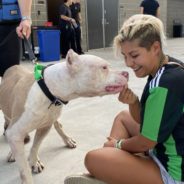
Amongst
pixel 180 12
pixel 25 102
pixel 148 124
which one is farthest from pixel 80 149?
pixel 180 12

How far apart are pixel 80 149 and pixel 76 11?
308 inches

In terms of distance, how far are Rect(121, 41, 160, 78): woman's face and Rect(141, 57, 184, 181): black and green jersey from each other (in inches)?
3.8

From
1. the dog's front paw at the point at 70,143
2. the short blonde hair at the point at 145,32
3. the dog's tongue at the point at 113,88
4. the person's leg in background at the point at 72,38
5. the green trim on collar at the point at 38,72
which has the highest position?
the short blonde hair at the point at 145,32

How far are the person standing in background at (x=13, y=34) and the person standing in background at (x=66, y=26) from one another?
267 inches

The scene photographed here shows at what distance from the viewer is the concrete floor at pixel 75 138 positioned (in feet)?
9.52

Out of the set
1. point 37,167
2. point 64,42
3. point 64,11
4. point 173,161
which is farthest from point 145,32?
point 64,42

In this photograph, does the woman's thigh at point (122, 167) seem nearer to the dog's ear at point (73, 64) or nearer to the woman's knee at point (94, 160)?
the woman's knee at point (94, 160)

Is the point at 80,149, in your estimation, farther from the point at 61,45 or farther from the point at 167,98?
the point at 61,45

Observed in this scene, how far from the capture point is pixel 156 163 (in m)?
2.15

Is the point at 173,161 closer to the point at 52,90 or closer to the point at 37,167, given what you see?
the point at 52,90

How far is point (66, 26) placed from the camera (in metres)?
10.2

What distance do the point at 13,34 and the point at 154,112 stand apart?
1804 mm

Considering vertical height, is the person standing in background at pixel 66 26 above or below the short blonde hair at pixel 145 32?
below

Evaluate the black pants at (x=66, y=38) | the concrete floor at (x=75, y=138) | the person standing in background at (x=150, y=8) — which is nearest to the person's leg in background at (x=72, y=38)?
the black pants at (x=66, y=38)
